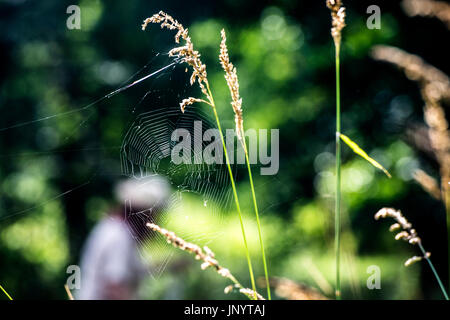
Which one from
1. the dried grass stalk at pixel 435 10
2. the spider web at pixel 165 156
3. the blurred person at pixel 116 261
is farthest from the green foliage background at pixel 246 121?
the dried grass stalk at pixel 435 10

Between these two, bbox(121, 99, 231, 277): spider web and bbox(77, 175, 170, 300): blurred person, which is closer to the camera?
bbox(121, 99, 231, 277): spider web

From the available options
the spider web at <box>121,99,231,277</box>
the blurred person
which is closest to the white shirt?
the blurred person

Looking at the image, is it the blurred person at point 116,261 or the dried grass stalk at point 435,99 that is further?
the blurred person at point 116,261

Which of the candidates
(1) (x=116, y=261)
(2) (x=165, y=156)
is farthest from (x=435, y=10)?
(1) (x=116, y=261)

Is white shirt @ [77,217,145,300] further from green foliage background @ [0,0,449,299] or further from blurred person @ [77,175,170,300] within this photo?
green foliage background @ [0,0,449,299]

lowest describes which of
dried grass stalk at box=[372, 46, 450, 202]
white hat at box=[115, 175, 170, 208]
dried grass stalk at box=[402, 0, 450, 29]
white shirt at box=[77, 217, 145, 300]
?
white shirt at box=[77, 217, 145, 300]

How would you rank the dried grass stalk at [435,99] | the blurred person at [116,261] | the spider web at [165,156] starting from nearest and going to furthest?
the dried grass stalk at [435,99] → the spider web at [165,156] → the blurred person at [116,261]

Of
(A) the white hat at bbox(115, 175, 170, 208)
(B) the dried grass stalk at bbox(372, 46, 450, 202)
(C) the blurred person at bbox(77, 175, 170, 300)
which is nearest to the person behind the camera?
(B) the dried grass stalk at bbox(372, 46, 450, 202)

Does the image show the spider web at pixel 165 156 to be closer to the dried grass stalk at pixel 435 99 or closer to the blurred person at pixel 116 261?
the blurred person at pixel 116 261

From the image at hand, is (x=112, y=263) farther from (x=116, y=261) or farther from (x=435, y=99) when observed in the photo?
(x=435, y=99)

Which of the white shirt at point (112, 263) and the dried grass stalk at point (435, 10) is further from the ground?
the dried grass stalk at point (435, 10)
